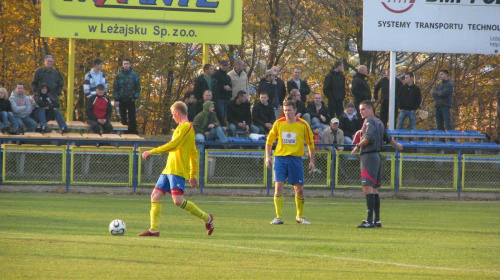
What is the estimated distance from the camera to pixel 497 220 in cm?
1530

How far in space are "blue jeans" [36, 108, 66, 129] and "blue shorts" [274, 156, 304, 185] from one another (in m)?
10.2

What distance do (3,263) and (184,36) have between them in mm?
16064

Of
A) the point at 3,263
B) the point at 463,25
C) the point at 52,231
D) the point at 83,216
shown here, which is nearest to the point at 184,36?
the point at 463,25

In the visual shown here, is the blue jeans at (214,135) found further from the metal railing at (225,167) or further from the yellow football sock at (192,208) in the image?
the yellow football sock at (192,208)

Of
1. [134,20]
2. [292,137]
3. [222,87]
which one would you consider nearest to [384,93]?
[222,87]

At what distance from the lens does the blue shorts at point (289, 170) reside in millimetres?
13461

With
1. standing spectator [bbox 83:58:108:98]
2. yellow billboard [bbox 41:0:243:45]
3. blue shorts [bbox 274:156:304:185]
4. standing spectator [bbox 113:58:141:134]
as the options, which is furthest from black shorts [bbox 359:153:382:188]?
yellow billboard [bbox 41:0:243:45]

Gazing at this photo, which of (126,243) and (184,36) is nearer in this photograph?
(126,243)

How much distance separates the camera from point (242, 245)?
10.3m

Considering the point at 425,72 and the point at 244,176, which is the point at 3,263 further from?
the point at 425,72

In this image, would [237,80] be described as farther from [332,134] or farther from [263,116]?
[332,134]

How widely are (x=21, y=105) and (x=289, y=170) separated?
10.4 m

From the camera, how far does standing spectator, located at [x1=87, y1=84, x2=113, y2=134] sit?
21.7 meters

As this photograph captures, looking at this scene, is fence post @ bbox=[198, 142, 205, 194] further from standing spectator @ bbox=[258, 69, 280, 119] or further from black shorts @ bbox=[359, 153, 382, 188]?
black shorts @ bbox=[359, 153, 382, 188]
